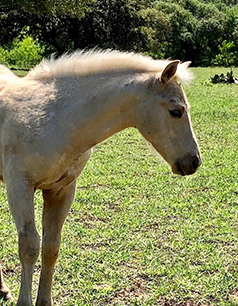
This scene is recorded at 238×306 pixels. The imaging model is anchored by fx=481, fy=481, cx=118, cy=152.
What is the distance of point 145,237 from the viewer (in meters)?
4.68

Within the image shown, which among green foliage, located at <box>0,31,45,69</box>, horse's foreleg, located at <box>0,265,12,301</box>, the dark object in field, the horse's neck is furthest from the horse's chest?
green foliage, located at <box>0,31,45,69</box>

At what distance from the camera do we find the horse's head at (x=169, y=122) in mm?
2768

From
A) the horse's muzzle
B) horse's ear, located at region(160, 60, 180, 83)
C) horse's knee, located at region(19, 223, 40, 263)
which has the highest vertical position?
horse's ear, located at region(160, 60, 180, 83)

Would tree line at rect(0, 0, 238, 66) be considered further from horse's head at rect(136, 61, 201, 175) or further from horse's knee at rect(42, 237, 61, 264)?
horse's head at rect(136, 61, 201, 175)

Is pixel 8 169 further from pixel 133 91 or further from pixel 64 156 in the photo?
pixel 133 91

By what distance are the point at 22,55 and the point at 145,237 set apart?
78.3ft

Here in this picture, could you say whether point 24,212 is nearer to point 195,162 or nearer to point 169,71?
point 195,162

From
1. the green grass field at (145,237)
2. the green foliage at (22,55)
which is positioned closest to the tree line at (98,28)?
the green foliage at (22,55)

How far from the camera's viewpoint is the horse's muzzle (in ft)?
9.21

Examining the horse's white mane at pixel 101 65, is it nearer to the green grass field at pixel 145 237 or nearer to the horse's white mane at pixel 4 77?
the horse's white mane at pixel 4 77

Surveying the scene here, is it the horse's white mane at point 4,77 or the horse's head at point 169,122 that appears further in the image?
the horse's white mane at point 4,77

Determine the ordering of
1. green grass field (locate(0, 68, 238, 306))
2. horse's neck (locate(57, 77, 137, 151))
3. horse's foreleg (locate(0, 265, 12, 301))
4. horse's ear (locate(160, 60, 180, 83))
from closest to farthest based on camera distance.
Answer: horse's ear (locate(160, 60, 180, 83)), horse's neck (locate(57, 77, 137, 151)), horse's foreleg (locate(0, 265, 12, 301)), green grass field (locate(0, 68, 238, 306))

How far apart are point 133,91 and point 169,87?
21 cm

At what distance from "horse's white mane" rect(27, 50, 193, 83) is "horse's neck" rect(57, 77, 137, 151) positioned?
0.35ft
